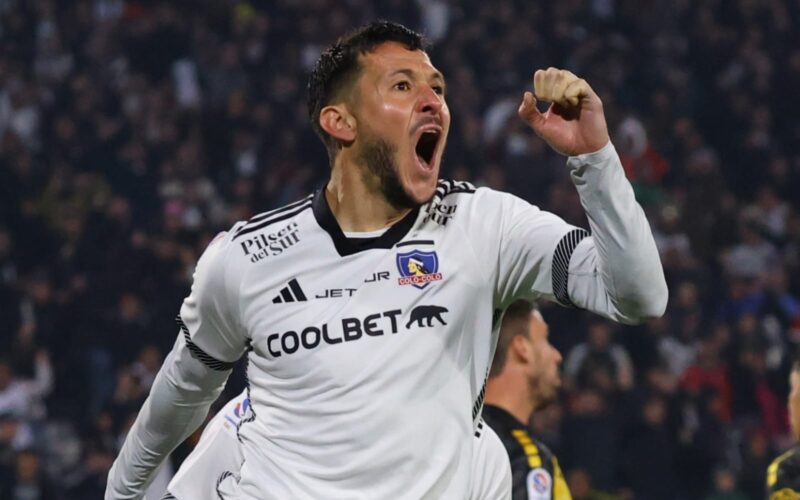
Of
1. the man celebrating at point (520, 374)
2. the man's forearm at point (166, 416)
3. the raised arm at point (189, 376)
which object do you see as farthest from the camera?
the man celebrating at point (520, 374)

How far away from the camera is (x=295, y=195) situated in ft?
46.0

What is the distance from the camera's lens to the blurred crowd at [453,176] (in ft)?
36.9

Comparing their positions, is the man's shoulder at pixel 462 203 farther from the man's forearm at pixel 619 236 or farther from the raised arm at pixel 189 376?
the raised arm at pixel 189 376

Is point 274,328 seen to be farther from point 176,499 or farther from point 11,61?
point 11,61

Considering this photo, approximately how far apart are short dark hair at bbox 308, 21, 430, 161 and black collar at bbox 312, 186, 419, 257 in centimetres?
23

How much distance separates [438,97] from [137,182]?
10722 millimetres

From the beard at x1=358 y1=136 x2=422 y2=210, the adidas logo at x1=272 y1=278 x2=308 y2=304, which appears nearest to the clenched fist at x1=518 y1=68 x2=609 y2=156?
the beard at x1=358 y1=136 x2=422 y2=210

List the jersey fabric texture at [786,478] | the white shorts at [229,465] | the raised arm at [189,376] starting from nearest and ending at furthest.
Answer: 1. the white shorts at [229,465]
2. the raised arm at [189,376]
3. the jersey fabric texture at [786,478]

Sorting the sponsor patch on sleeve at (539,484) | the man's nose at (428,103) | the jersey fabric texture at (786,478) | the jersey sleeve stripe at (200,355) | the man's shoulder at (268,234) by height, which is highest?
the man's nose at (428,103)

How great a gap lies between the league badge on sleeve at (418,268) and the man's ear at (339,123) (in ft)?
1.26

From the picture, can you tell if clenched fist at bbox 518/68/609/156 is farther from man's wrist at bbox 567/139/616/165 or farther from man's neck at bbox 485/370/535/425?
man's neck at bbox 485/370/535/425

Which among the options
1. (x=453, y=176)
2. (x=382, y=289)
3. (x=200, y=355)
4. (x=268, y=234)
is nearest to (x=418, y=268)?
(x=382, y=289)

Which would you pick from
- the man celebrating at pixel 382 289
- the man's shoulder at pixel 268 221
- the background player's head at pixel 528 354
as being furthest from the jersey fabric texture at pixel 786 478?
the man's shoulder at pixel 268 221

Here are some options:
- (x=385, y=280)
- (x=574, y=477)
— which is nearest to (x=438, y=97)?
(x=385, y=280)
